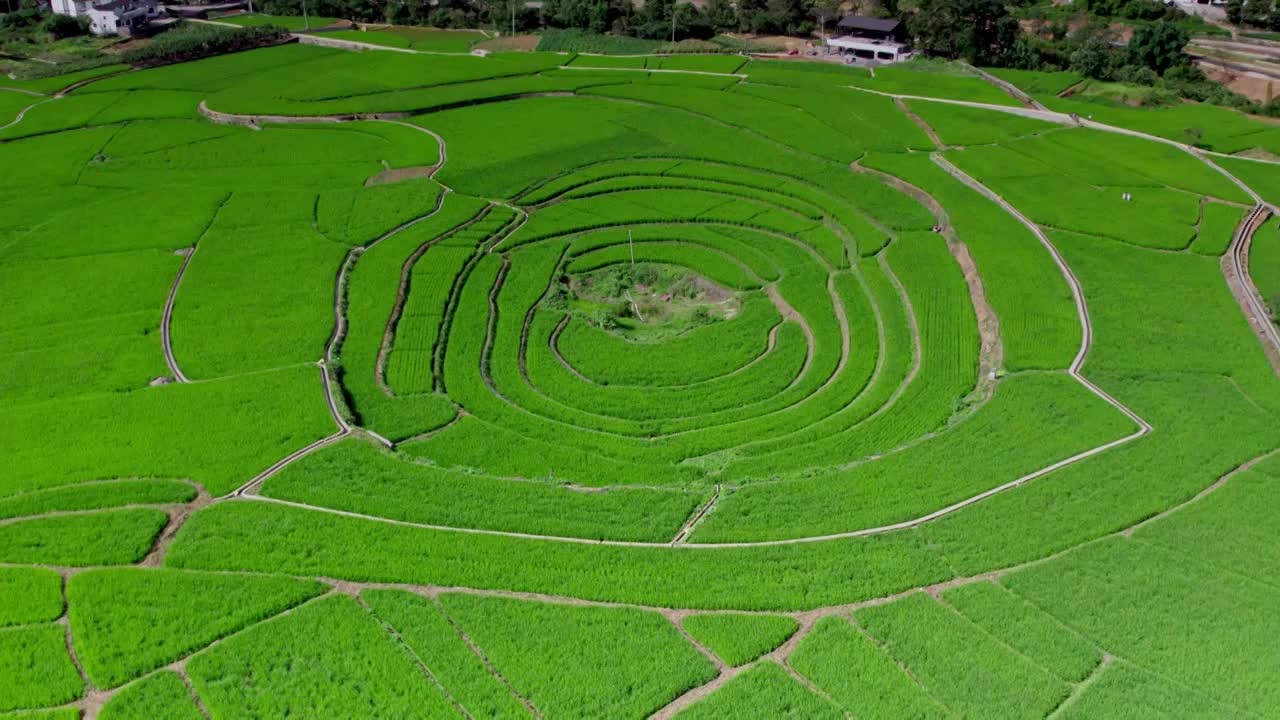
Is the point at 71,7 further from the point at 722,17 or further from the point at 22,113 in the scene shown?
the point at 722,17

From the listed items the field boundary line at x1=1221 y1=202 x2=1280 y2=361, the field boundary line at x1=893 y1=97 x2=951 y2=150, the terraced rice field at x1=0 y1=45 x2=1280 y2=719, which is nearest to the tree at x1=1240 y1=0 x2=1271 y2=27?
the terraced rice field at x1=0 y1=45 x2=1280 y2=719

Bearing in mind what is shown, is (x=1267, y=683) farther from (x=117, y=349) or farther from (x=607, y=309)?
(x=117, y=349)

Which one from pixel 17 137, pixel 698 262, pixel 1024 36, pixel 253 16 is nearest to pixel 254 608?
pixel 698 262

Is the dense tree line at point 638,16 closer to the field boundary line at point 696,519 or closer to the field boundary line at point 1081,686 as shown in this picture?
the field boundary line at point 696,519

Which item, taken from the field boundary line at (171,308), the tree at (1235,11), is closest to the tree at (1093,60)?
the tree at (1235,11)

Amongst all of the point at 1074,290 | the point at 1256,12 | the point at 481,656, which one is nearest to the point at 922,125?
the point at 1074,290

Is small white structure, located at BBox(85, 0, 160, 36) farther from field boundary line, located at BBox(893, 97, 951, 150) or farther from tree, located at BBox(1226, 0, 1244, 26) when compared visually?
tree, located at BBox(1226, 0, 1244, 26)
